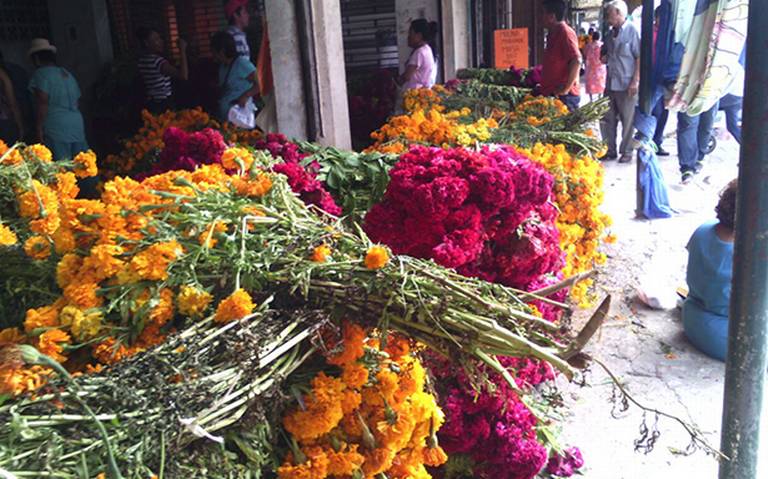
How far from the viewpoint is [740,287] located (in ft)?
6.91

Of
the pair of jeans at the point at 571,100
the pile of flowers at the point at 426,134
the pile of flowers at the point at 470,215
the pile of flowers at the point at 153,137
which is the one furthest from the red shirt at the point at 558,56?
the pile of flowers at the point at 470,215

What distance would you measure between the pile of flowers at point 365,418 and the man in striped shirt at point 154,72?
5940mm

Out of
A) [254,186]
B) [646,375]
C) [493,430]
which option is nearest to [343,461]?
[254,186]

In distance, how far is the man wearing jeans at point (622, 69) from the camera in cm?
962

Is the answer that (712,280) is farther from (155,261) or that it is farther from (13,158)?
(13,158)

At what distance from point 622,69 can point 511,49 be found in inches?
88.6

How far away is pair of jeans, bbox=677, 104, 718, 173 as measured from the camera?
8.47 m

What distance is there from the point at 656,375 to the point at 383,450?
2.94 metres

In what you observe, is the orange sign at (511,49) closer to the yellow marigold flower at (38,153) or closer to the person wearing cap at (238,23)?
the person wearing cap at (238,23)

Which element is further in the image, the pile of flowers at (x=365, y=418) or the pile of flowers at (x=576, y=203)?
the pile of flowers at (x=576, y=203)

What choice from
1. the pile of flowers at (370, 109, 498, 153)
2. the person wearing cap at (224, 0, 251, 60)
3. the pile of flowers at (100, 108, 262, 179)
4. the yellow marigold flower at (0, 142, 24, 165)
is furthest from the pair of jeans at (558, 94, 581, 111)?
the yellow marigold flower at (0, 142, 24, 165)

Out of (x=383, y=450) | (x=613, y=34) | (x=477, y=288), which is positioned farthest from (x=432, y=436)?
(x=613, y=34)

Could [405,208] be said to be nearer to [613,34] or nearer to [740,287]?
[740,287]

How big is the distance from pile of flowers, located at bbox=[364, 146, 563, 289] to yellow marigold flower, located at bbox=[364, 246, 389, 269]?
846mm
